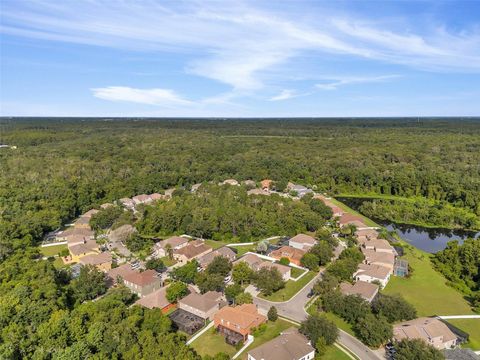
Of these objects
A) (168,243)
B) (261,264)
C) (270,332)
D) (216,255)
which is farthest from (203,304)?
(168,243)

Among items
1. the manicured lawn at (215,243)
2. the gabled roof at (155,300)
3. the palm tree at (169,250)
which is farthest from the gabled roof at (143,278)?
the manicured lawn at (215,243)

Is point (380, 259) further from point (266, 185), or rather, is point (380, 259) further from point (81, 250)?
point (266, 185)

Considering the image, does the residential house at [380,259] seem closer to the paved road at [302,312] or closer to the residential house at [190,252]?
the paved road at [302,312]

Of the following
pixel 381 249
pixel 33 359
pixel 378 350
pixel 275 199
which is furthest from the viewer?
pixel 275 199

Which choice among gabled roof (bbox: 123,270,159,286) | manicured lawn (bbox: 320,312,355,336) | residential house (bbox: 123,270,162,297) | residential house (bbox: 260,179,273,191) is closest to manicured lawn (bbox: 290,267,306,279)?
manicured lawn (bbox: 320,312,355,336)

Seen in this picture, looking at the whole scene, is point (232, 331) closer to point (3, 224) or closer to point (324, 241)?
point (324, 241)

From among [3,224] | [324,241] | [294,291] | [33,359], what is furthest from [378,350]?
[3,224]
